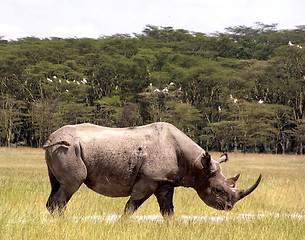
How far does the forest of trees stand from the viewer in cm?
5281

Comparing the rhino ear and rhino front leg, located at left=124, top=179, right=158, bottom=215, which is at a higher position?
the rhino ear

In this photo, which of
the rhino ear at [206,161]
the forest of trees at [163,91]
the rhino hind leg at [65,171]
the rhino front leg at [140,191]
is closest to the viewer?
the rhino hind leg at [65,171]

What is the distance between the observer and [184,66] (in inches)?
2478

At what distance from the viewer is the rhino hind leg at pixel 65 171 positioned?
6.57 meters

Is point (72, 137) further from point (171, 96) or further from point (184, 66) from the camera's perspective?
point (184, 66)

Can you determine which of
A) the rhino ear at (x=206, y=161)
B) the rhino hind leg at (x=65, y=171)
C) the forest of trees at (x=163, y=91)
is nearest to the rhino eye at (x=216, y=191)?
the rhino ear at (x=206, y=161)

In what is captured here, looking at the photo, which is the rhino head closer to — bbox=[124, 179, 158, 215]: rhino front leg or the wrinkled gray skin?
the wrinkled gray skin

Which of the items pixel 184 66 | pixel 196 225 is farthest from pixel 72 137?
pixel 184 66

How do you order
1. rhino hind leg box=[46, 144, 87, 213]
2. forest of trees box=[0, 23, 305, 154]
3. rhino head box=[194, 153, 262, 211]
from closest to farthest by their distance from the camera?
1. rhino hind leg box=[46, 144, 87, 213]
2. rhino head box=[194, 153, 262, 211]
3. forest of trees box=[0, 23, 305, 154]

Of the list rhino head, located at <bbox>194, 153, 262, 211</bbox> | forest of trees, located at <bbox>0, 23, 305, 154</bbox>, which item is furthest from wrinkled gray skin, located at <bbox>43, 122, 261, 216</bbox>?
forest of trees, located at <bbox>0, 23, 305, 154</bbox>

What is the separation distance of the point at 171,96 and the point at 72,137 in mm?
48943

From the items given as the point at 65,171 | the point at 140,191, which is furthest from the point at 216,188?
the point at 65,171

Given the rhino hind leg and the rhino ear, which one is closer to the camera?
the rhino hind leg

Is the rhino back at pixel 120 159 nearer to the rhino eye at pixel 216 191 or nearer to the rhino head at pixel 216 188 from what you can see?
the rhino head at pixel 216 188
